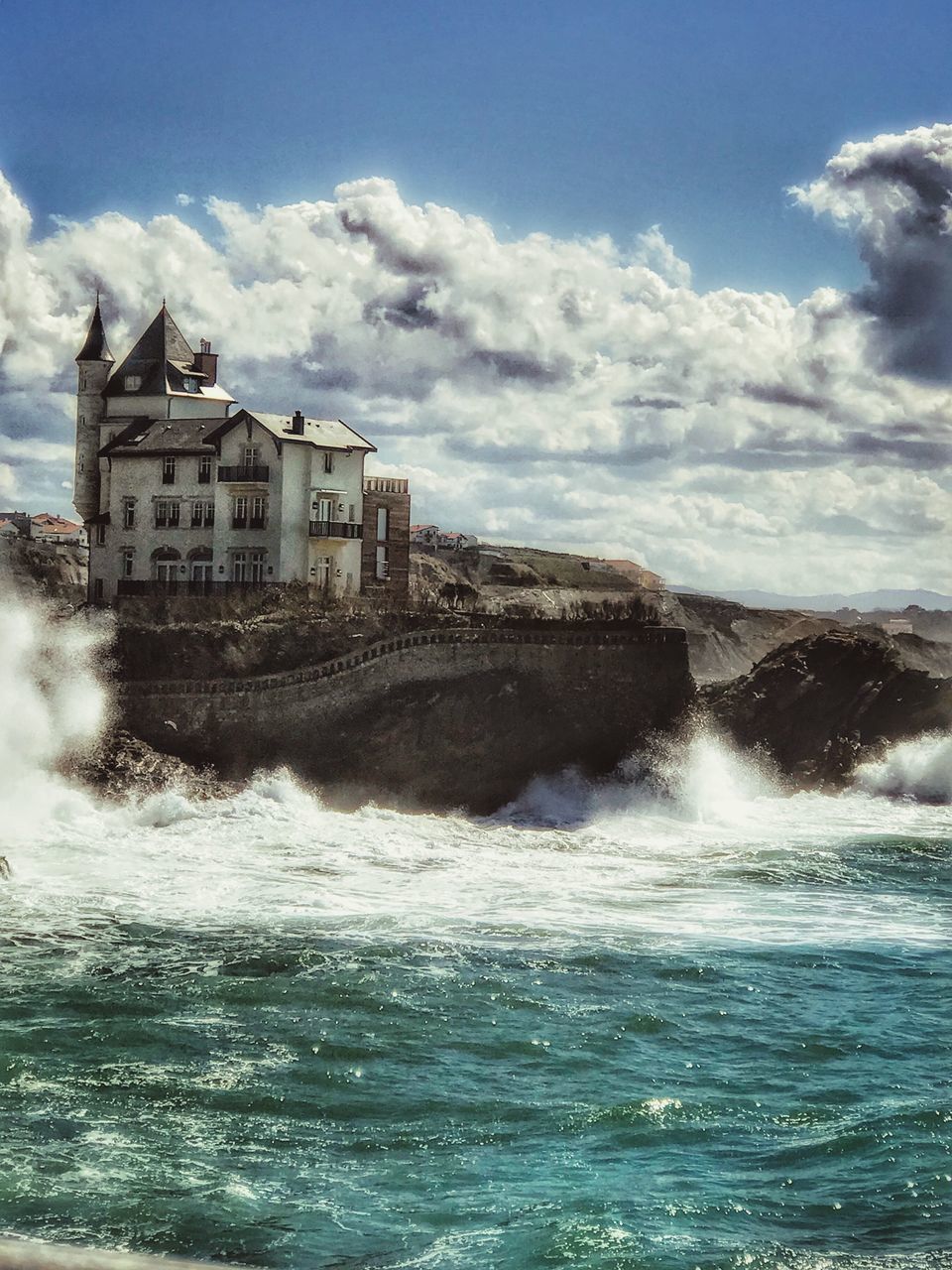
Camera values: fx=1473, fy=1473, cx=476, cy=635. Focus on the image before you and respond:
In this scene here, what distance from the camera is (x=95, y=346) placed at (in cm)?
5328

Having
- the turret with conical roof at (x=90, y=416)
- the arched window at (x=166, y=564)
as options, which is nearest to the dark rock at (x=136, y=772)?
the arched window at (x=166, y=564)

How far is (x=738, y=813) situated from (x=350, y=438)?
18.9 meters

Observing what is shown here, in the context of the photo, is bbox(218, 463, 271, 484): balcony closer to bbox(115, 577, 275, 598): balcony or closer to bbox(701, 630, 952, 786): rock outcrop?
bbox(115, 577, 275, 598): balcony

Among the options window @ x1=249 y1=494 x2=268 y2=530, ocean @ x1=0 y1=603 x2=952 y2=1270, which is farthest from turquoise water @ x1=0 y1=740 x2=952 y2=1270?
window @ x1=249 y1=494 x2=268 y2=530

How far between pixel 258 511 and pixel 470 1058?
107 feet

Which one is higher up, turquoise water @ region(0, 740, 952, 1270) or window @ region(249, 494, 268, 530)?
window @ region(249, 494, 268, 530)

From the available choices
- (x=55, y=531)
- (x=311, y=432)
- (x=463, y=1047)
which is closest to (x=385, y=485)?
(x=311, y=432)

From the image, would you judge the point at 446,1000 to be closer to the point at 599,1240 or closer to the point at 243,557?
the point at 599,1240

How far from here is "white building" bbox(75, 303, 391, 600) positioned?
4822 cm

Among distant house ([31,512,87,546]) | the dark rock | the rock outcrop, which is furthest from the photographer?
distant house ([31,512,87,546])

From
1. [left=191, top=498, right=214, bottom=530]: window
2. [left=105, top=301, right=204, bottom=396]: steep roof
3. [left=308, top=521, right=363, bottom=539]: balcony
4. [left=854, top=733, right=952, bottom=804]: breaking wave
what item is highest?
[left=105, top=301, right=204, bottom=396]: steep roof

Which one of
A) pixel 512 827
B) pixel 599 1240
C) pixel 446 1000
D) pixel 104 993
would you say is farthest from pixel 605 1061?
pixel 512 827

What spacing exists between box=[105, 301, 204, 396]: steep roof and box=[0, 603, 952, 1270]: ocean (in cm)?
2143

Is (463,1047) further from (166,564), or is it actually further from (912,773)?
(912,773)
